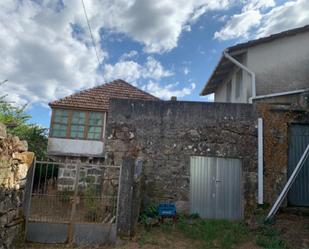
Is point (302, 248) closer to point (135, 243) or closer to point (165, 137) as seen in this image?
point (135, 243)

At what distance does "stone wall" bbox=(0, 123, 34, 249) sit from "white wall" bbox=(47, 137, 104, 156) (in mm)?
6724

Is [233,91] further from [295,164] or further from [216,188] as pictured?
[216,188]

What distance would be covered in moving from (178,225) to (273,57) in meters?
5.98

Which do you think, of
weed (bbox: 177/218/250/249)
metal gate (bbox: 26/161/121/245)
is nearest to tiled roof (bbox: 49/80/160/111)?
metal gate (bbox: 26/161/121/245)

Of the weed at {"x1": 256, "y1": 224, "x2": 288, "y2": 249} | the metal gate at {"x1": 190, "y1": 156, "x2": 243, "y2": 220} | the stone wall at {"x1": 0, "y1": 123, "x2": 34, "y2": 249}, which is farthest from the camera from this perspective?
the metal gate at {"x1": 190, "y1": 156, "x2": 243, "y2": 220}

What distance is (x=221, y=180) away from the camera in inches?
283

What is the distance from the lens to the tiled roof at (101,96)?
12277 millimetres

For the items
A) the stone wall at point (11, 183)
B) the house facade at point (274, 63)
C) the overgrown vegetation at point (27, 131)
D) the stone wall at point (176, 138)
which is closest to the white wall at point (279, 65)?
the house facade at point (274, 63)

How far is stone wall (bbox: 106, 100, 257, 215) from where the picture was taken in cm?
721

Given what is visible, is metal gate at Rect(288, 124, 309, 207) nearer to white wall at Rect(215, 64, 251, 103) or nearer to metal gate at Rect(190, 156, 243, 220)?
metal gate at Rect(190, 156, 243, 220)

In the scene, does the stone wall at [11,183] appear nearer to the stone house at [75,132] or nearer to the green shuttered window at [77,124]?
the stone house at [75,132]

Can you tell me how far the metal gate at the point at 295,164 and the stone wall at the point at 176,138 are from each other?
1.06 m

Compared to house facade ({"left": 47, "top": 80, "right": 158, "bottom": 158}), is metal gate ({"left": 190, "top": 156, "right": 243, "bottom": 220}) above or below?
below

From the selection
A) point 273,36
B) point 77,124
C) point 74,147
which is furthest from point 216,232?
point 77,124
